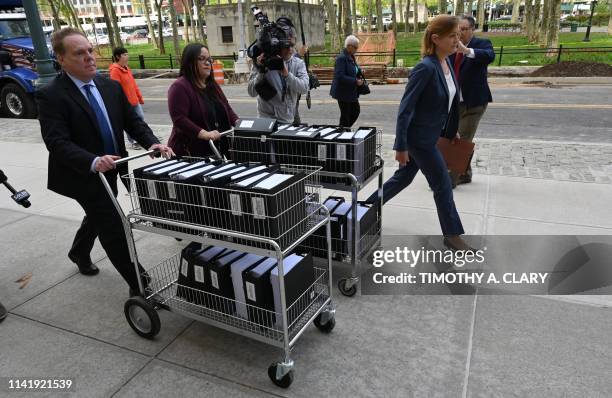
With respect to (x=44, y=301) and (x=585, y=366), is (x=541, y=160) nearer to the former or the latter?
(x=585, y=366)

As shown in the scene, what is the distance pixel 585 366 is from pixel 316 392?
65.3 inches

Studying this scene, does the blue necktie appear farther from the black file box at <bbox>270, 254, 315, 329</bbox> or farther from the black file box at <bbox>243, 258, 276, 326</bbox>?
the black file box at <bbox>270, 254, 315, 329</bbox>

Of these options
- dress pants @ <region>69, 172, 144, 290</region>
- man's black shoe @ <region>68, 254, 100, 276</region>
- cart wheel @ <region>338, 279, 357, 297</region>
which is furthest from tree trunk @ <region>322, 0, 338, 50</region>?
dress pants @ <region>69, 172, 144, 290</region>

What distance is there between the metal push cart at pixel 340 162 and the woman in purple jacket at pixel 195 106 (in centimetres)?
36

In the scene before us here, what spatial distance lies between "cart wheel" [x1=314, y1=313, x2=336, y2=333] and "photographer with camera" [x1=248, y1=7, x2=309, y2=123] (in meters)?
2.48

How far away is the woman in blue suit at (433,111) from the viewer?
3703 millimetres

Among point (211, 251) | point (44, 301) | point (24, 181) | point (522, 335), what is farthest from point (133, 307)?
point (24, 181)

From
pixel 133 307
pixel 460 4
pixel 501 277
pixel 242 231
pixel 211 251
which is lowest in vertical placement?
pixel 501 277

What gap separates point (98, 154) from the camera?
329 cm

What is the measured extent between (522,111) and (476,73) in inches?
267

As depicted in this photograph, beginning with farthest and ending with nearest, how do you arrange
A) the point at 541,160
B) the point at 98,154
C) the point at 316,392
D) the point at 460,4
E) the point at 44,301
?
the point at 460,4
the point at 541,160
the point at 44,301
the point at 98,154
the point at 316,392

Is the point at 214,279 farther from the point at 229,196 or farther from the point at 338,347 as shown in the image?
the point at 338,347

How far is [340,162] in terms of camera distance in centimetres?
358

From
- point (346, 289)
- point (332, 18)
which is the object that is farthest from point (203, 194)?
point (332, 18)
